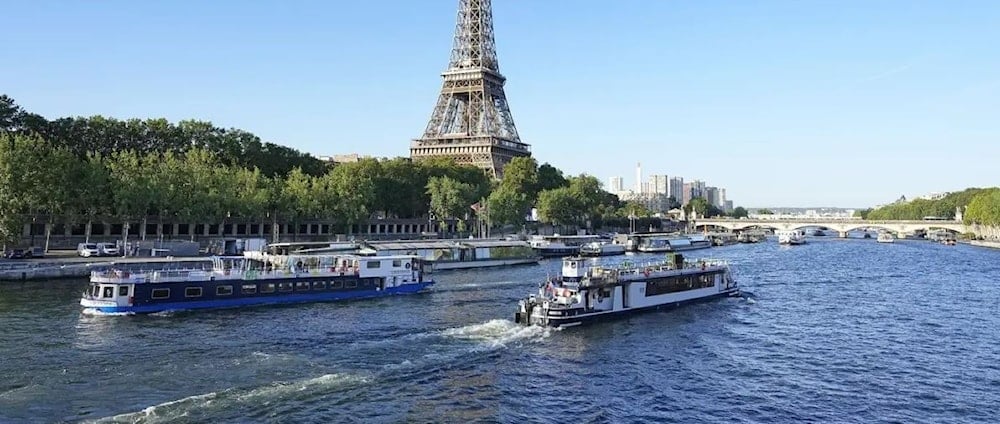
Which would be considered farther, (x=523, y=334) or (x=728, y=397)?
(x=523, y=334)

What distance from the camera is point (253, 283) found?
174 feet

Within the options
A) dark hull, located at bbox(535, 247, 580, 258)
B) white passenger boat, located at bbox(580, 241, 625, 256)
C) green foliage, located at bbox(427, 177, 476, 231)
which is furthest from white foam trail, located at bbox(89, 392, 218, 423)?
green foliage, located at bbox(427, 177, 476, 231)

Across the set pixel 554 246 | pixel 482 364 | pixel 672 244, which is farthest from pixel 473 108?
pixel 482 364

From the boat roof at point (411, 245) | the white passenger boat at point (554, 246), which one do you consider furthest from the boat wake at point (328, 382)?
the white passenger boat at point (554, 246)

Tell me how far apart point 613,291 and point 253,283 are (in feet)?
80.3

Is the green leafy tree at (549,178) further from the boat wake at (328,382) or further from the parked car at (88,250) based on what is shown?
the boat wake at (328,382)

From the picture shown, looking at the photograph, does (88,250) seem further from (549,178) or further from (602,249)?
(549,178)

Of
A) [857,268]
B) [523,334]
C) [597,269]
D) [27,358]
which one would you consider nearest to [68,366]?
[27,358]

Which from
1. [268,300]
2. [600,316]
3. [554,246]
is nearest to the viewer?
[600,316]

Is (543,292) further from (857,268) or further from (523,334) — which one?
(857,268)

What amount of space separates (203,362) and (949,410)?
30801 mm

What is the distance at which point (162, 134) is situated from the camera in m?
106

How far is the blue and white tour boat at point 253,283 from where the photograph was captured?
47.2m

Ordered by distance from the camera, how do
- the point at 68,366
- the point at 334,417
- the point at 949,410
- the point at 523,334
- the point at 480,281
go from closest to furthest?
the point at 334,417
the point at 949,410
the point at 68,366
the point at 523,334
the point at 480,281
